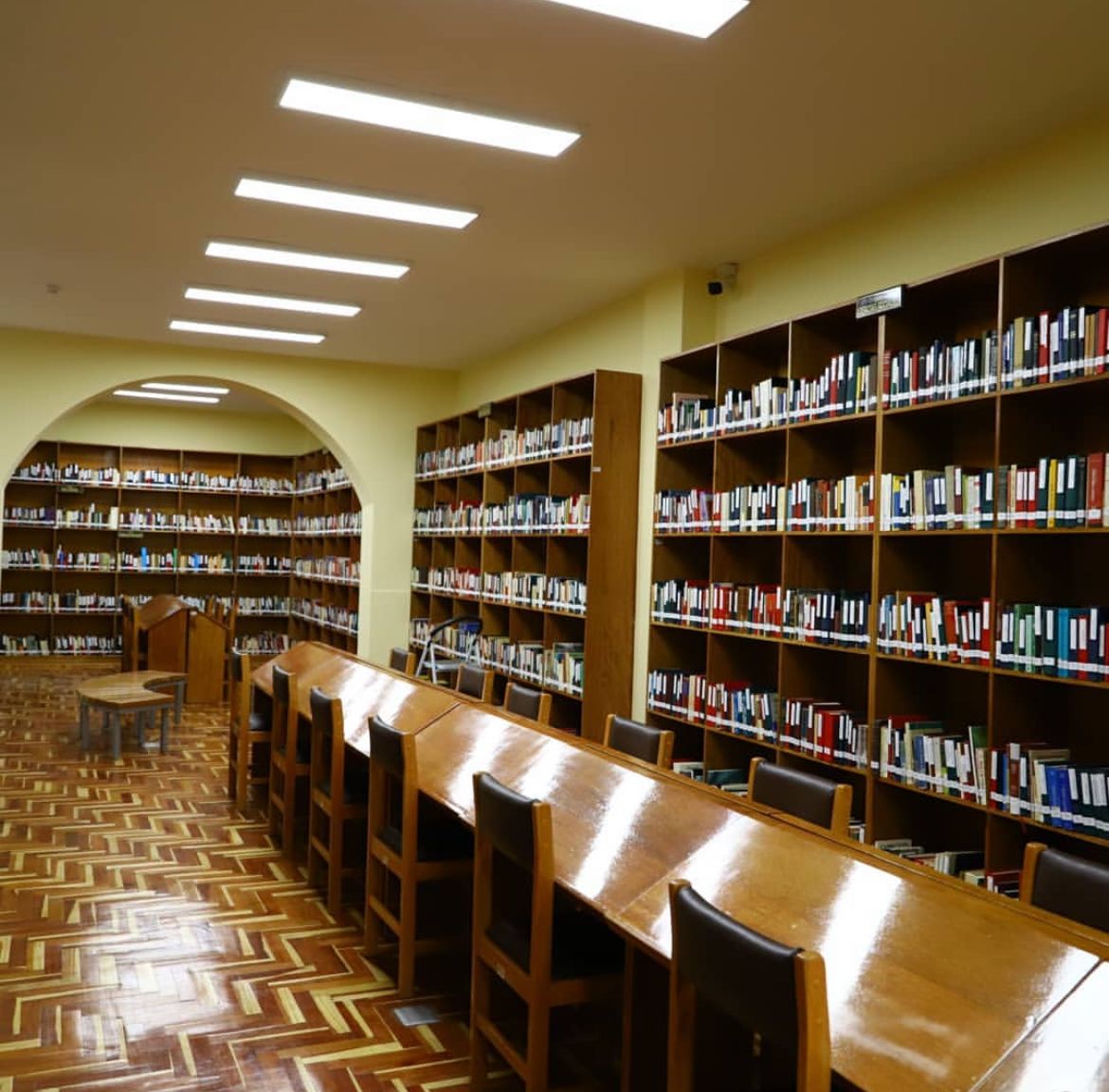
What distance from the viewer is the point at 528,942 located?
2.76 metres

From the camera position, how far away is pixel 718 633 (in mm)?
5324

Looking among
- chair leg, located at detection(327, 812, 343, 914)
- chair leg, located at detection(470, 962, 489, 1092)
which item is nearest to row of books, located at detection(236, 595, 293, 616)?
chair leg, located at detection(327, 812, 343, 914)

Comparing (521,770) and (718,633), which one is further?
(718,633)

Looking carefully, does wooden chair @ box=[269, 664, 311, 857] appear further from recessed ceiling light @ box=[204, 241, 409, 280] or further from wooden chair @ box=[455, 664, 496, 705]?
recessed ceiling light @ box=[204, 241, 409, 280]

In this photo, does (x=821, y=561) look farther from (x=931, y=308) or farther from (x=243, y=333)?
(x=243, y=333)

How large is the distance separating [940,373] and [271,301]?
4.92 metres

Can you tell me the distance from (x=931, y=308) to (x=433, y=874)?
306cm

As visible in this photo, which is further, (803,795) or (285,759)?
(285,759)

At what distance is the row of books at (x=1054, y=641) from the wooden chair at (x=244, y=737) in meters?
3.99

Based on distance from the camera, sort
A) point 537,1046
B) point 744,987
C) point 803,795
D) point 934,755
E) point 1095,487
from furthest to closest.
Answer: point 934,755
point 1095,487
point 803,795
point 537,1046
point 744,987

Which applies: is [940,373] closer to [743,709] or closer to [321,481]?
[743,709]

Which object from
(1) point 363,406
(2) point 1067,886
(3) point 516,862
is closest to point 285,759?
(3) point 516,862

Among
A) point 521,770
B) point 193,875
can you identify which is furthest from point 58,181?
point 521,770

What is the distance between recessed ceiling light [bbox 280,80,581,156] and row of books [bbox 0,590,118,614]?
34.5 feet
